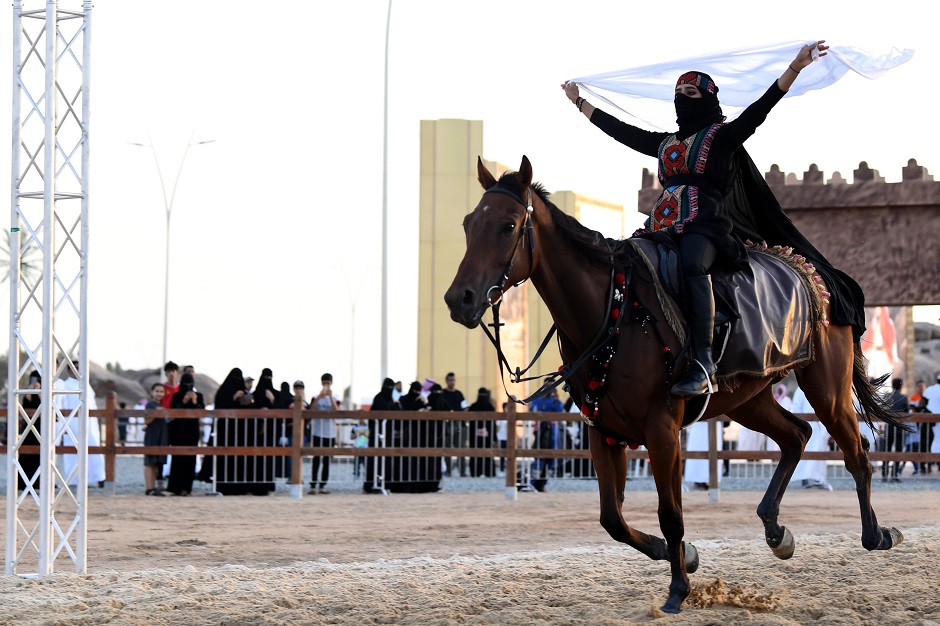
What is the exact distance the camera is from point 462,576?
920 centimetres

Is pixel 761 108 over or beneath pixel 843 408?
over

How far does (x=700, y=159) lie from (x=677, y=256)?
0.76 m

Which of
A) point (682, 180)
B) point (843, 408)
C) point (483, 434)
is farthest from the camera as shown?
point (483, 434)

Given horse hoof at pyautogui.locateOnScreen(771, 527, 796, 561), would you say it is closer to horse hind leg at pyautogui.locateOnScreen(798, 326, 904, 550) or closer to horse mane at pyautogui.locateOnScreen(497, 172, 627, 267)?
horse hind leg at pyautogui.locateOnScreen(798, 326, 904, 550)

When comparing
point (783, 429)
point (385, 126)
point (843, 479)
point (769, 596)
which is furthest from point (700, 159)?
point (385, 126)

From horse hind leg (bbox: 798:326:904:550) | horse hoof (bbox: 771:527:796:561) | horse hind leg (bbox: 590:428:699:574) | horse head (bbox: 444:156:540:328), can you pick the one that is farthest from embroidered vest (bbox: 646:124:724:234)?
horse hoof (bbox: 771:527:796:561)

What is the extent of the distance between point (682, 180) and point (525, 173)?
4.90ft

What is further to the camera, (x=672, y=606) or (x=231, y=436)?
(x=231, y=436)

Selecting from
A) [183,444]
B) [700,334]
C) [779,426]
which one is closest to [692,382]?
[700,334]

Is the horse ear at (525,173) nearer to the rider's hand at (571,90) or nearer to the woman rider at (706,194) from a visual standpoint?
the woman rider at (706,194)

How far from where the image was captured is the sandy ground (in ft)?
24.7

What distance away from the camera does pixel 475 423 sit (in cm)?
2103

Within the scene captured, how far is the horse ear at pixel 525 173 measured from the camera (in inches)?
284

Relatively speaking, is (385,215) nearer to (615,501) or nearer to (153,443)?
(153,443)
